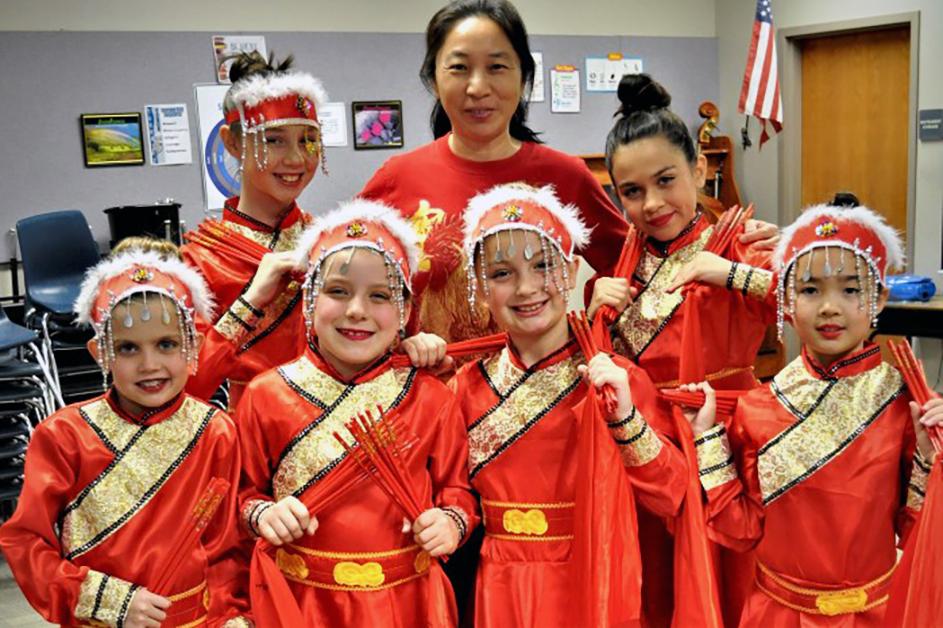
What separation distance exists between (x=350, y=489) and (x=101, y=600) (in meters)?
0.49

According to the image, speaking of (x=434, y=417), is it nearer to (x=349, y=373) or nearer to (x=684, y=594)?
(x=349, y=373)

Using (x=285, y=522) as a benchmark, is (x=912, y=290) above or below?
below

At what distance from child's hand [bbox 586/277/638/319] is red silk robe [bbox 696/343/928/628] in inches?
14.9

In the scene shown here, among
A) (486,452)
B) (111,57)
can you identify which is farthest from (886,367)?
(111,57)

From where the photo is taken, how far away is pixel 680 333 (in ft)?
7.53

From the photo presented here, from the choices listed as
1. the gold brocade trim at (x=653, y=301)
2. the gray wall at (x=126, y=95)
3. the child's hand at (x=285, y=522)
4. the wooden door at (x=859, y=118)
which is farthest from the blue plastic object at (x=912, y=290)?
the child's hand at (x=285, y=522)

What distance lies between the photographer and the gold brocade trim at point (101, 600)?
1.80 metres

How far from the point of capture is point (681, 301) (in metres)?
2.29

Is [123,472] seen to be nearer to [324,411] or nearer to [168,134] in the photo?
[324,411]

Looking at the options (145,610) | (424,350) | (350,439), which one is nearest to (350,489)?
(350,439)

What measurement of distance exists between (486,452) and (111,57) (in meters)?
5.00

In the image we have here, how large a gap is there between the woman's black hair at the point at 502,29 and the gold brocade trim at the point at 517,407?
0.76 meters

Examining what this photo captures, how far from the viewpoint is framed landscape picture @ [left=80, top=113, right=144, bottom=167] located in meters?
6.03

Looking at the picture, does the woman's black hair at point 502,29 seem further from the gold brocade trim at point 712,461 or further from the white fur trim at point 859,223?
the gold brocade trim at point 712,461
